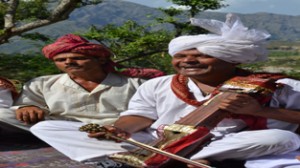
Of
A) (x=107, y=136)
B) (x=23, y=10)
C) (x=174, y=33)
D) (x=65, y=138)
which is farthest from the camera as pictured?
(x=23, y=10)

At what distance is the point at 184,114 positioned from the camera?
4.04 m

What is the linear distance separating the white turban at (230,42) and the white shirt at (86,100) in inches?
45.3

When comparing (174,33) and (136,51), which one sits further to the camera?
(174,33)

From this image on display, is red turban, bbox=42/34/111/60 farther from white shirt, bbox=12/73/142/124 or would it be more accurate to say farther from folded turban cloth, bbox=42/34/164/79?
white shirt, bbox=12/73/142/124

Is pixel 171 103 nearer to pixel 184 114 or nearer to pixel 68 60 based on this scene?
pixel 184 114

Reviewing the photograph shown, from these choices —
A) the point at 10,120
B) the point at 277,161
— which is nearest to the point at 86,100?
the point at 10,120

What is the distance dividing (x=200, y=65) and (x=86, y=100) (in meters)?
1.40

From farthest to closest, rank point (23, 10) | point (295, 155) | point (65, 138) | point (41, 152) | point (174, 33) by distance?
point (23, 10) → point (174, 33) → point (41, 152) → point (65, 138) → point (295, 155)

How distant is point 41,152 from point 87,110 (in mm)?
480

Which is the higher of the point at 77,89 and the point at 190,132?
the point at 190,132

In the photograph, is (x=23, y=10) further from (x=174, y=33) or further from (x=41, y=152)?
(x=41, y=152)

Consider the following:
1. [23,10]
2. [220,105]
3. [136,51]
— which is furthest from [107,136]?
[23,10]

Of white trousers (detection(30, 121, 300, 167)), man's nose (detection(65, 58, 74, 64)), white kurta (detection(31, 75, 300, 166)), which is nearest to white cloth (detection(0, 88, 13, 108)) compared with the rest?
man's nose (detection(65, 58, 74, 64))

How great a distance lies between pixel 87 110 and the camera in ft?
16.7
